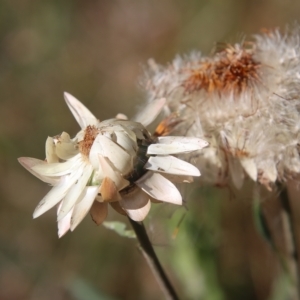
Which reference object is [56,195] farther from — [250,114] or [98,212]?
[250,114]

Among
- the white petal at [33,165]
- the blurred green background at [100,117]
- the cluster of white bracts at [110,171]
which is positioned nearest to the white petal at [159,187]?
the cluster of white bracts at [110,171]

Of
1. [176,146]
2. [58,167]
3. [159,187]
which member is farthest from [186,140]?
[58,167]

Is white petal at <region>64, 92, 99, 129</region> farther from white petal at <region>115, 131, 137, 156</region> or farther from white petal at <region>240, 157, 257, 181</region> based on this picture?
white petal at <region>240, 157, 257, 181</region>

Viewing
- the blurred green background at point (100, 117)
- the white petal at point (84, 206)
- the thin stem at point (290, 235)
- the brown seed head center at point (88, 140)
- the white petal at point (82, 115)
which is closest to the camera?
the white petal at point (84, 206)

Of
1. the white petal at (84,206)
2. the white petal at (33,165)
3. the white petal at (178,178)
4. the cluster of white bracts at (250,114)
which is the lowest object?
the white petal at (84,206)

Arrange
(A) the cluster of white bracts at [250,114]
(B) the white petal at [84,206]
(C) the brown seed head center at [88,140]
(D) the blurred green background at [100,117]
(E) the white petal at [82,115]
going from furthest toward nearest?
(D) the blurred green background at [100,117] → (A) the cluster of white bracts at [250,114] → (E) the white petal at [82,115] → (C) the brown seed head center at [88,140] → (B) the white petal at [84,206]

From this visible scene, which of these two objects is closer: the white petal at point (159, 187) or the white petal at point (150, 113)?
the white petal at point (159, 187)

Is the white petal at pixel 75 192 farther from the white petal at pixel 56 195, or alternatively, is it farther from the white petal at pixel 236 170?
the white petal at pixel 236 170

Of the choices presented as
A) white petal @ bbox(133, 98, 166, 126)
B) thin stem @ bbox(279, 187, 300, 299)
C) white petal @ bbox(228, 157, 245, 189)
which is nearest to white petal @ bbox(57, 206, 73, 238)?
white petal @ bbox(133, 98, 166, 126)
